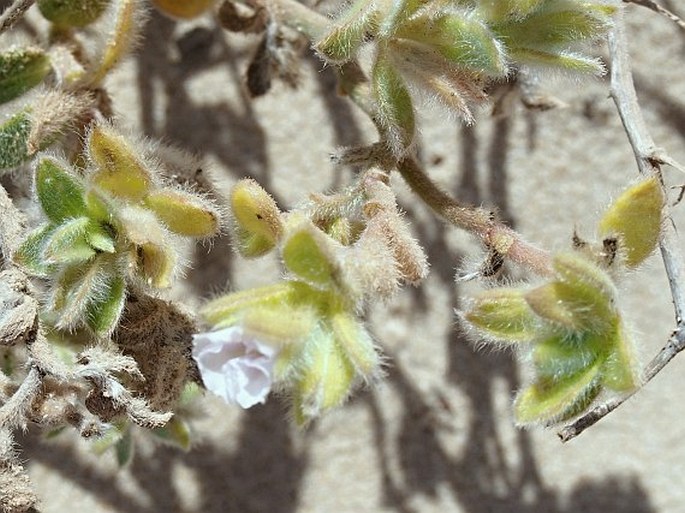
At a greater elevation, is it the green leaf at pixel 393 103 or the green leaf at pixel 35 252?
the green leaf at pixel 393 103

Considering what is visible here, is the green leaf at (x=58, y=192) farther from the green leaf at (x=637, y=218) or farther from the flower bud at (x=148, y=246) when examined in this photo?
the green leaf at (x=637, y=218)

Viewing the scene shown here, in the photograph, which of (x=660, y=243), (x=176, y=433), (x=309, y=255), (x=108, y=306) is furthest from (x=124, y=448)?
(x=660, y=243)

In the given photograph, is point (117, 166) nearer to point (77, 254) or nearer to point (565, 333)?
point (77, 254)

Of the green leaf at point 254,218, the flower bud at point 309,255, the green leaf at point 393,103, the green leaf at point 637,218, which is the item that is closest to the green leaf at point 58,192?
the green leaf at point 254,218

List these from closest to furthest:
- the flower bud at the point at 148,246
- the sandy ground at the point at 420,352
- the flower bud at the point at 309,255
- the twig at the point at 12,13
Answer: the flower bud at the point at 309,255
the flower bud at the point at 148,246
the twig at the point at 12,13
the sandy ground at the point at 420,352

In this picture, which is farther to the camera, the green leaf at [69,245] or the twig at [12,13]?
the twig at [12,13]

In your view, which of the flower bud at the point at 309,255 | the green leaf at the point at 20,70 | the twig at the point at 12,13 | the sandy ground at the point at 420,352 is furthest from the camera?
the sandy ground at the point at 420,352

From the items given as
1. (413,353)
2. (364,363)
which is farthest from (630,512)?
(364,363)
